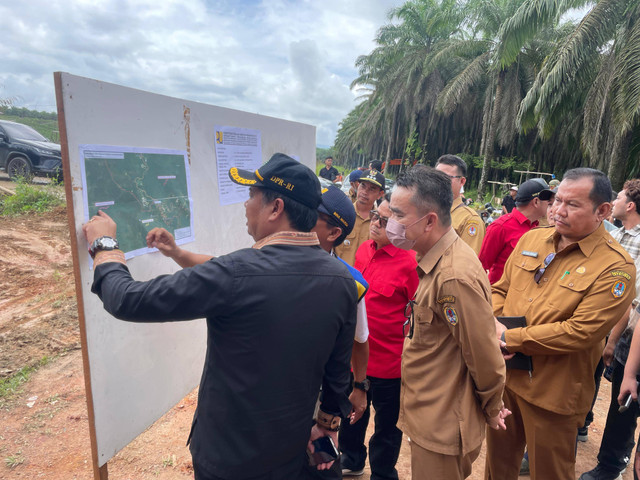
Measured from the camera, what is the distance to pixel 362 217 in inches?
152

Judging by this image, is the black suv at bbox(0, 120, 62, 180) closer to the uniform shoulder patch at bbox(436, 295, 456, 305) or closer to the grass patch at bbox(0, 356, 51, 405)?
the grass patch at bbox(0, 356, 51, 405)

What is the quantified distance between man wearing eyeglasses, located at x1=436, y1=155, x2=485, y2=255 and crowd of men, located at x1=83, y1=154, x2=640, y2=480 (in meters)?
1.00

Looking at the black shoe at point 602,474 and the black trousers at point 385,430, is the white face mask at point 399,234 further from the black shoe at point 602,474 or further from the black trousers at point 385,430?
the black shoe at point 602,474

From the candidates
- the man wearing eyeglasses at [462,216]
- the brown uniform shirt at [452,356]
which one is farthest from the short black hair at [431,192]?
the man wearing eyeglasses at [462,216]

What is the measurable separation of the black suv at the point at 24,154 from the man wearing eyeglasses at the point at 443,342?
414 inches

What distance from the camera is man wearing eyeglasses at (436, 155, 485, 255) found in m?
3.50

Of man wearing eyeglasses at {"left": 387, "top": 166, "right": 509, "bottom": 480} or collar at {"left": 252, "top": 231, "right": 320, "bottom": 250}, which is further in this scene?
man wearing eyeglasses at {"left": 387, "top": 166, "right": 509, "bottom": 480}

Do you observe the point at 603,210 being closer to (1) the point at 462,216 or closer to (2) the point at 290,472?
(1) the point at 462,216

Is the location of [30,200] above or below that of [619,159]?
below

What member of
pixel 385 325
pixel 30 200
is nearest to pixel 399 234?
pixel 385 325

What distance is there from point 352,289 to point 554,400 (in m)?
1.43

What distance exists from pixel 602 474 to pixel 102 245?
11.4 feet

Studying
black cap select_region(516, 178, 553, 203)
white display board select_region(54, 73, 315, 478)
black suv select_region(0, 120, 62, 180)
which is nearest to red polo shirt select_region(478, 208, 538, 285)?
black cap select_region(516, 178, 553, 203)

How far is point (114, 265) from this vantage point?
4.61 ft
